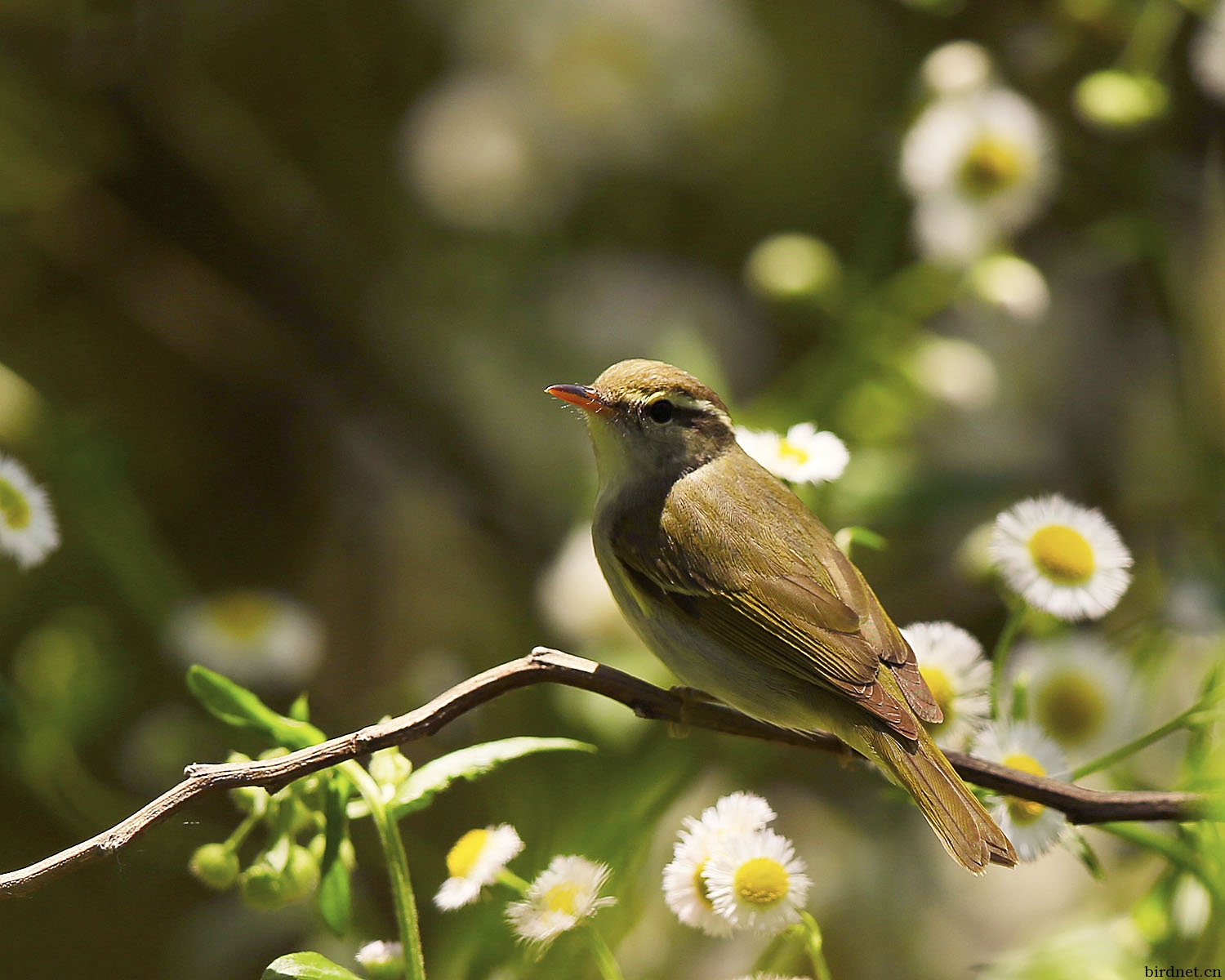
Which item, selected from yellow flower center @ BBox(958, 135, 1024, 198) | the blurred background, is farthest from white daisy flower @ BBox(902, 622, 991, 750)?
yellow flower center @ BBox(958, 135, 1024, 198)

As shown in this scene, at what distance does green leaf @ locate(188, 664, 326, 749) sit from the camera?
84cm

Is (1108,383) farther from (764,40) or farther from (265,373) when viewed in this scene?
(265,373)

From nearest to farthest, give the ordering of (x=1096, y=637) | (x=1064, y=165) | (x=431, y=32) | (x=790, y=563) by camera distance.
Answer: (x=790, y=563) < (x=1096, y=637) < (x=1064, y=165) < (x=431, y=32)

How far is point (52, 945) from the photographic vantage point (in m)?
1.40

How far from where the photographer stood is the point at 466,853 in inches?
35.1

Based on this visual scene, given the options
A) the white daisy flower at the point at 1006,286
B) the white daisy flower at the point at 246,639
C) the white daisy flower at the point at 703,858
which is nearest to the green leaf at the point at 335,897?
the white daisy flower at the point at 703,858

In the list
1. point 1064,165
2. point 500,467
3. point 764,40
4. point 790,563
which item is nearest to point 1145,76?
point 1064,165

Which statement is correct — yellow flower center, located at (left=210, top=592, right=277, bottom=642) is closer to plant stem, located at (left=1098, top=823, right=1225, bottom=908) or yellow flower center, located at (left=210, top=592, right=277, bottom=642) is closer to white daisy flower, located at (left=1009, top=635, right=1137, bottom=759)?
white daisy flower, located at (left=1009, top=635, right=1137, bottom=759)

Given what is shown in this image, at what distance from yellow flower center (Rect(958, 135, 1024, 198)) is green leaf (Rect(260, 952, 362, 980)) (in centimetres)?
136

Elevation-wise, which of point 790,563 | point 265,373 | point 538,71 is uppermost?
point 538,71

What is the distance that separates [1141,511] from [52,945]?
1.90 m

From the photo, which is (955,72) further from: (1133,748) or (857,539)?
(1133,748)

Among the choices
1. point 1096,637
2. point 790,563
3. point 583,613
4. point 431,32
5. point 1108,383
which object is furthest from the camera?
point 1108,383

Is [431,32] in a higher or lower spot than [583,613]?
higher
